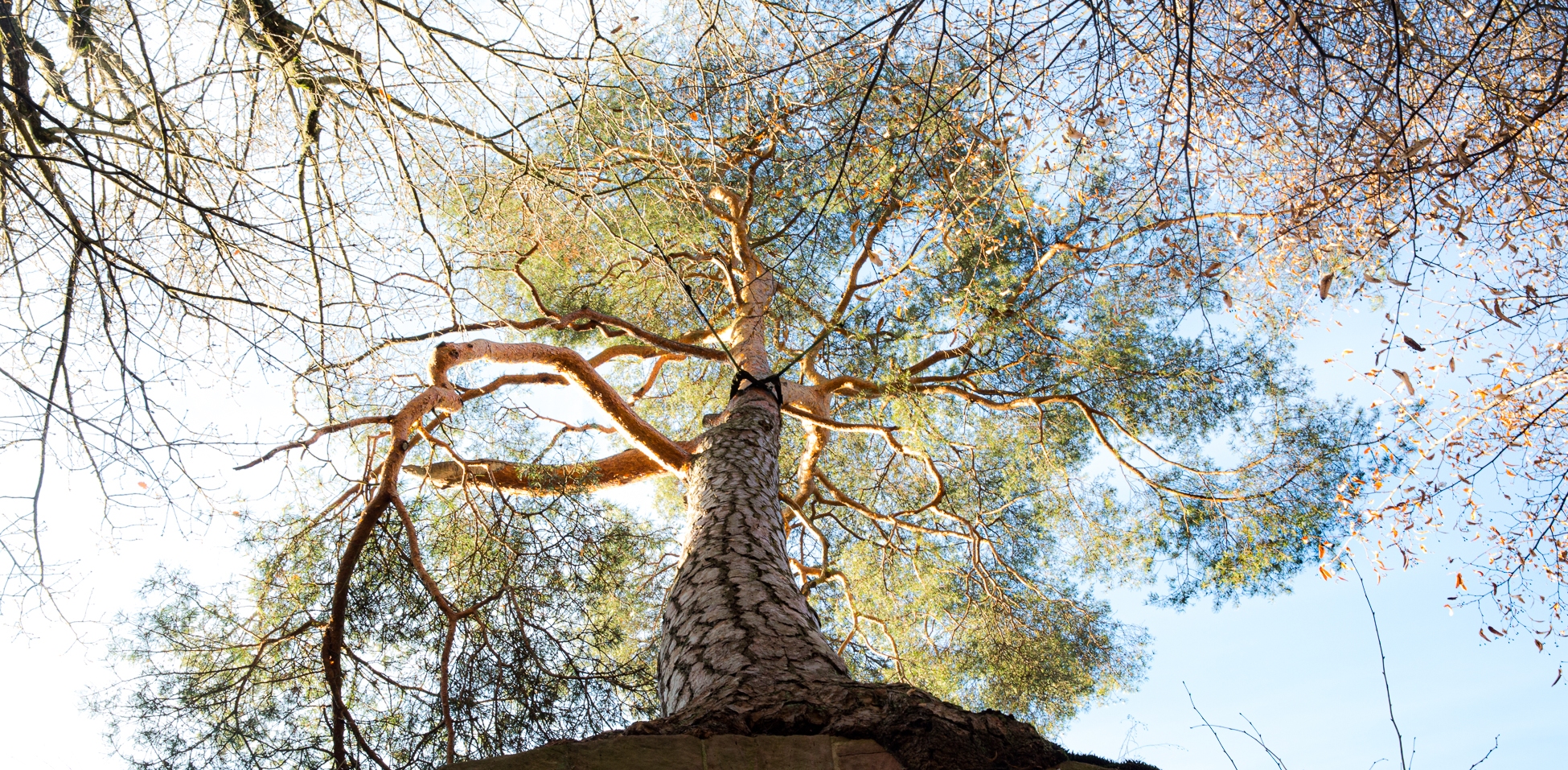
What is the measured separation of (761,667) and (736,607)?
0.40m

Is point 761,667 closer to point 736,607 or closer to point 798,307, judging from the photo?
Answer: point 736,607

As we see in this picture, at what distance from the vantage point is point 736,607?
2189 millimetres

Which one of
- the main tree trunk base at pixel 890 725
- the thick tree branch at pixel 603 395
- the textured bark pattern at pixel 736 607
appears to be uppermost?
the thick tree branch at pixel 603 395

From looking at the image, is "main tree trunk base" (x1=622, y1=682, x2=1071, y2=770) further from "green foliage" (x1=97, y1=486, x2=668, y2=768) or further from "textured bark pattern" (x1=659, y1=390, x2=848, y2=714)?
"green foliage" (x1=97, y1=486, x2=668, y2=768)

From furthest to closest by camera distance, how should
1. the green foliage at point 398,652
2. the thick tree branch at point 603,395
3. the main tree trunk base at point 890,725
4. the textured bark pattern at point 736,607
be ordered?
the thick tree branch at point 603,395
the green foliage at point 398,652
the textured bark pattern at point 736,607
the main tree trunk base at point 890,725

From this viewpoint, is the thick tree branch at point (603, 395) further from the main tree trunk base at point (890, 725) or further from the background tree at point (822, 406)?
the main tree trunk base at point (890, 725)

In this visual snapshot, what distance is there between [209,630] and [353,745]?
1.05 meters

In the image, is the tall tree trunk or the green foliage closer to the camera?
the tall tree trunk

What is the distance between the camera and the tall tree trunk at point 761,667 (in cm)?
128

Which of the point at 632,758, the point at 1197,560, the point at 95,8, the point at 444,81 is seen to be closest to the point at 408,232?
the point at 444,81

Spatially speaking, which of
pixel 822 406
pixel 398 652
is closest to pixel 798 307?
pixel 822 406

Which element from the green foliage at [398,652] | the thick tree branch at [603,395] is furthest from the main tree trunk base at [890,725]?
the thick tree branch at [603,395]

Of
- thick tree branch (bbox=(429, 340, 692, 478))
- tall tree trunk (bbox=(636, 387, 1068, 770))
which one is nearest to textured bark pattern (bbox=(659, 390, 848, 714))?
tall tree trunk (bbox=(636, 387, 1068, 770))

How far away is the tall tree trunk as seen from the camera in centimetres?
128
